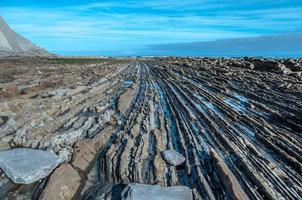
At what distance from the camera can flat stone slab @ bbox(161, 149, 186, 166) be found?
855 cm

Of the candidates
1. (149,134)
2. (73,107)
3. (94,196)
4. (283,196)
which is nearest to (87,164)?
(94,196)

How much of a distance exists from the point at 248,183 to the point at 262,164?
121 centimetres

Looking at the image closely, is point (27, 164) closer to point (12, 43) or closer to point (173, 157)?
point (173, 157)

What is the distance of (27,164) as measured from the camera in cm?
812

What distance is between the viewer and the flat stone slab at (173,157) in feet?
28.0

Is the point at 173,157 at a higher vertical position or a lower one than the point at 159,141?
higher

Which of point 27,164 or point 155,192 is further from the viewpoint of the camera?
point 27,164

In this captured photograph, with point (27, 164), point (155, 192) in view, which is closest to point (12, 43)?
point (27, 164)

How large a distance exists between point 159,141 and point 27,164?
360 centimetres

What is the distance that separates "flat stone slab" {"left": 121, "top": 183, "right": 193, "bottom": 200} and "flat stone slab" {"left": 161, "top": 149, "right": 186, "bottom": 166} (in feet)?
4.75

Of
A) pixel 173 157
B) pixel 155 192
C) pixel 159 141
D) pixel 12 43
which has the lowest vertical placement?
pixel 12 43

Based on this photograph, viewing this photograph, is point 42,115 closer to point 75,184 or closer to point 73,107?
point 73,107

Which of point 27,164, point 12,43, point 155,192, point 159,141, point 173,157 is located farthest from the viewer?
point 12,43

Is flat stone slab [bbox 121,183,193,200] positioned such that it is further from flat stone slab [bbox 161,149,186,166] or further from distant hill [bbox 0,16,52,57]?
distant hill [bbox 0,16,52,57]
